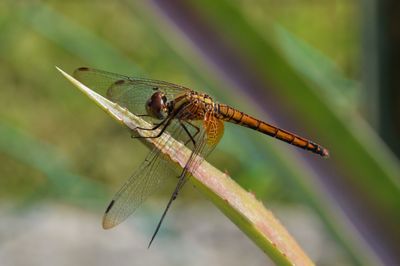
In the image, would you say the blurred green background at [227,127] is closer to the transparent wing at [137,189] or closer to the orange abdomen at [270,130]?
the orange abdomen at [270,130]

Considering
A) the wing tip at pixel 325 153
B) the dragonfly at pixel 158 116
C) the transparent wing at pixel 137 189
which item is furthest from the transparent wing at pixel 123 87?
the wing tip at pixel 325 153

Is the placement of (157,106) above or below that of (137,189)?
above

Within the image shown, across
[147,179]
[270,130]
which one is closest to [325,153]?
[270,130]

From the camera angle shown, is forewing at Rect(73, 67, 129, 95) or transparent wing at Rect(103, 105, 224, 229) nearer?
transparent wing at Rect(103, 105, 224, 229)

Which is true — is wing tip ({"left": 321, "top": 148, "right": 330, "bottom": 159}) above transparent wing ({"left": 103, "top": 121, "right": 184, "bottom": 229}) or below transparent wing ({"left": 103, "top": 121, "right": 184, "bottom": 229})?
above

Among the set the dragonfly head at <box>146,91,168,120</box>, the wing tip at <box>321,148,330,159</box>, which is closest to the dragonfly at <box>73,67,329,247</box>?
the dragonfly head at <box>146,91,168,120</box>

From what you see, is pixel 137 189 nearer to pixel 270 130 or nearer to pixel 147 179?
pixel 147 179

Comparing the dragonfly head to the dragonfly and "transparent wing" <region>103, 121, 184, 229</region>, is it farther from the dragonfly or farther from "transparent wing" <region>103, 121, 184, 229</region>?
"transparent wing" <region>103, 121, 184, 229</region>
